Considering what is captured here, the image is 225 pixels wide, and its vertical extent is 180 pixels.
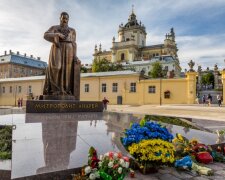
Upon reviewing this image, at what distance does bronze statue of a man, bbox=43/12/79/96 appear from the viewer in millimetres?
8930

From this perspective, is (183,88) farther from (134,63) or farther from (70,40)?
(134,63)

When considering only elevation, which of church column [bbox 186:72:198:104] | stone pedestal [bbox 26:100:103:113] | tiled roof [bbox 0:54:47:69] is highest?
tiled roof [bbox 0:54:47:69]

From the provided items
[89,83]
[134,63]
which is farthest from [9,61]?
[89,83]

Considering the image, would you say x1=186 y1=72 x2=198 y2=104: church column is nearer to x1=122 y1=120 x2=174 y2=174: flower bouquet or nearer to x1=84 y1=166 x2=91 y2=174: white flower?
x1=122 y1=120 x2=174 y2=174: flower bouquet

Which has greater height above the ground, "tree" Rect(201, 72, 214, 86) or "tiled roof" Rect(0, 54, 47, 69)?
"tiled roof" Rect(0, 54, 47, 69)

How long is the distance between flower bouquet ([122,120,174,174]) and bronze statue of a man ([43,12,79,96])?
5948mm

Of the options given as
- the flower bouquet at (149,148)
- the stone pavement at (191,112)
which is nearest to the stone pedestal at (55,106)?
the flower bouquet at (149,148)

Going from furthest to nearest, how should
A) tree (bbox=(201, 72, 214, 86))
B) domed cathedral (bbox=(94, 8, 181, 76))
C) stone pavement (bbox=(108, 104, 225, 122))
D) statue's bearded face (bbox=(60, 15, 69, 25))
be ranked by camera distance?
1. domed cathedral (bbox=(94, 8, 181, 76))
2. tree (bbox=(201, 72, 214, 86))
3. stone pavement (bbox=(108, 104, 225, 122))
4. statue's bearded face (bbox=(60, 15, 69, 25))

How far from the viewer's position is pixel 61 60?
29.9 feet

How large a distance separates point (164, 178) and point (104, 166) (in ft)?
3.41

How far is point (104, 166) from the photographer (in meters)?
2.68

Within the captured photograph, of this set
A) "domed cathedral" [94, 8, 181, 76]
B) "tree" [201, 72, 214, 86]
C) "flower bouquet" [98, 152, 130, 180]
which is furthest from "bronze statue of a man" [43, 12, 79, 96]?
"tree" [201, 72, 214, 86]

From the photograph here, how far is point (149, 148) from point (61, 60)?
669 cm

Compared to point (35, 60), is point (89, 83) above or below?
below
